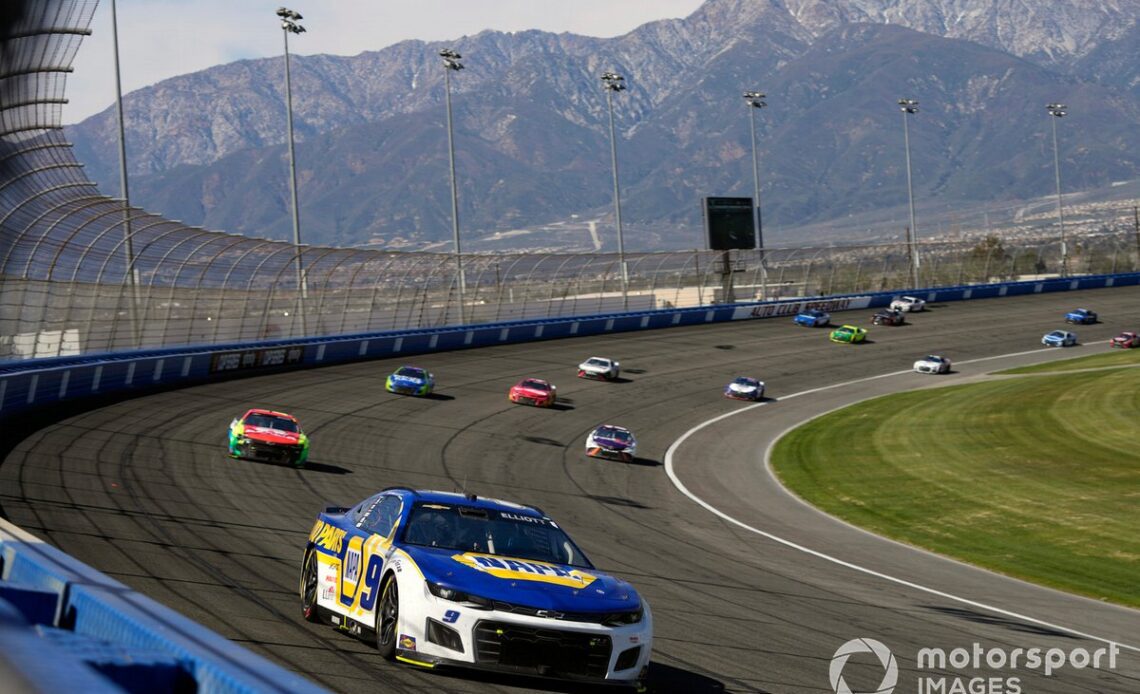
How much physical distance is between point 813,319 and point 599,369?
23.8 m

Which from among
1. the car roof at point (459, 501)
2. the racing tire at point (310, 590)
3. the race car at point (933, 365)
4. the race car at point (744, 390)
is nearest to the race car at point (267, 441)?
the racing tire at point (310, 590)

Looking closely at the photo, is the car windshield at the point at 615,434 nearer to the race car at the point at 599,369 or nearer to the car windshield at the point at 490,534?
the race car at the point at 599,369

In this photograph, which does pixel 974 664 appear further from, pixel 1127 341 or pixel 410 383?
pixel 1127 341

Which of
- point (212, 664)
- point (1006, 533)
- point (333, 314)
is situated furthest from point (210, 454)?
point (333, 314)

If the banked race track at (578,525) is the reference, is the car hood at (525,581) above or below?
above

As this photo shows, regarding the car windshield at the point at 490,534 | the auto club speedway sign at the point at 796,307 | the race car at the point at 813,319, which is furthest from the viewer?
the auto club speedway sign at the point at 796,307

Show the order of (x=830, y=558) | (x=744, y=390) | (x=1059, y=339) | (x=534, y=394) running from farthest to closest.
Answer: (x=1059, y=339) < (x=744, y=390) < (x=534, y=394) < (x=830, y=558)

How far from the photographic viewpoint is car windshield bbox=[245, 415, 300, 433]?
26828 mm

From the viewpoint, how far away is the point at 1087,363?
61531 millimetres

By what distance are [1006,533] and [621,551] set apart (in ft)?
31.6

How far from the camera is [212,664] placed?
506 cm

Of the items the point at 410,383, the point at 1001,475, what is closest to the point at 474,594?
the point at 1001,475

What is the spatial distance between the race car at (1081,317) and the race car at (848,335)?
16.2 m

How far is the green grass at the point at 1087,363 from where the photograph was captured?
5966 centimetres
